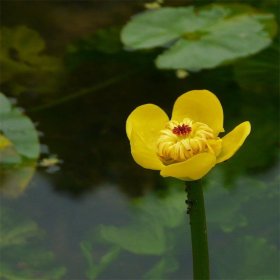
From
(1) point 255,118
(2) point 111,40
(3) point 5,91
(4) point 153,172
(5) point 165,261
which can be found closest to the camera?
(5) point 165,261

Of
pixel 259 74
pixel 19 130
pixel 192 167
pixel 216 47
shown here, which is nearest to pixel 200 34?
pixel 216 47

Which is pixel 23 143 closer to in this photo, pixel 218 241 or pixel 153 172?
pixel 153 172

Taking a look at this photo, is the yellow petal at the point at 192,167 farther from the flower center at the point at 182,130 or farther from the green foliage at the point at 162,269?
the green foliage at the point at 162,269

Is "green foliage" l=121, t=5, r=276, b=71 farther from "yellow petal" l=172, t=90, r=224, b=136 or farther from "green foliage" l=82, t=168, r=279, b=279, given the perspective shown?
"yellow petal" l=172, t=90, r=224, b=136

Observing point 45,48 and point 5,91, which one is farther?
point 45,48

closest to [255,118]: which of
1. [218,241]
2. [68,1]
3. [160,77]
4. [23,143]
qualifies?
[160,77]

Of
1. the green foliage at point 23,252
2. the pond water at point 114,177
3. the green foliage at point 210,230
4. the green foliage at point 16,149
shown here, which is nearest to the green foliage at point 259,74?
the pond water at point 114,177

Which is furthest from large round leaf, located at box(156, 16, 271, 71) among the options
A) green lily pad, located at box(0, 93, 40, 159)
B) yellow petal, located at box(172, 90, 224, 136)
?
yellow petal, located at box(172, 90, 224, 136)
